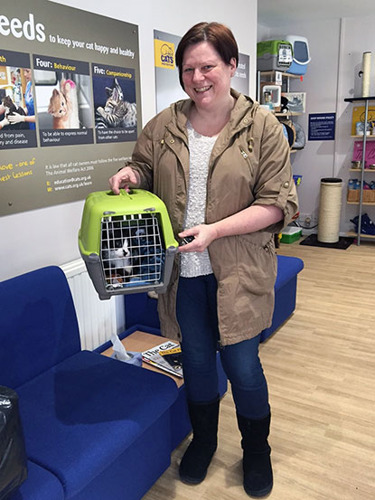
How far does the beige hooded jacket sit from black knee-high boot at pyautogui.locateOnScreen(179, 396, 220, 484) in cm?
40

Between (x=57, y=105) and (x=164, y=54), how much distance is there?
961 mm

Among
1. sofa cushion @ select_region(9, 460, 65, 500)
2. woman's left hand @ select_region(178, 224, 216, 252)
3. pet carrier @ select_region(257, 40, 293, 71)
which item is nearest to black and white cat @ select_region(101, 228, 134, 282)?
woman's left hand @ select_region(178, 224, 216, 252)

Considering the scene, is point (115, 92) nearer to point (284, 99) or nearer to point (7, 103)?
point (7, 103)

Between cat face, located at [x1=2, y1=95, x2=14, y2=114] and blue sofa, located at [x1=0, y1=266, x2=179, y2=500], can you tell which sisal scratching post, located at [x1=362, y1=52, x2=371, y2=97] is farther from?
blue sofa, located at [x1=0, y1=266, x2=179, y2=500]

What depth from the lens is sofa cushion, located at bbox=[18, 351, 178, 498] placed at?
1354mm

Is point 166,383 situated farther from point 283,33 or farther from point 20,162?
point 283,33

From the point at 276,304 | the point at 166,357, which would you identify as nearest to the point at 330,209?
the point at 276,304

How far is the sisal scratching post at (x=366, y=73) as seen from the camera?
512 cm

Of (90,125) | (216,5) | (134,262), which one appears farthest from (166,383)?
(216,5)

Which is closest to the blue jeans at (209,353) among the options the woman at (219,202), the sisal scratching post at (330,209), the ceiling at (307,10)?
the woman at (219,202)

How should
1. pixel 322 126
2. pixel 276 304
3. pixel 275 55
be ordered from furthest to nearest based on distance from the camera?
1. pixel 322 126
2. pixel 275 55
3. pixel 276 304

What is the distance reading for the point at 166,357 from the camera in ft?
7.42

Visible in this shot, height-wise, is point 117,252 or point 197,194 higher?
point 197,194

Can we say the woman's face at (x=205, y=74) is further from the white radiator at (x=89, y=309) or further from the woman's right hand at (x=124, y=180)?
the white radiator at (x=89, y=309)
